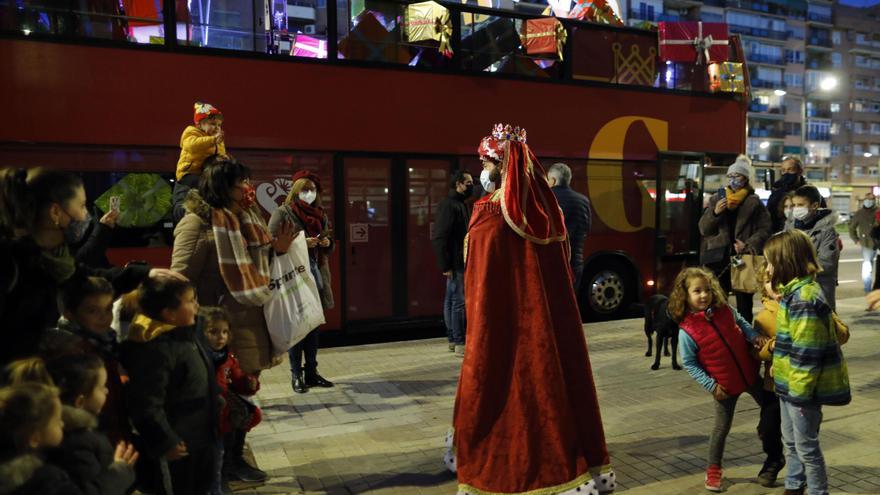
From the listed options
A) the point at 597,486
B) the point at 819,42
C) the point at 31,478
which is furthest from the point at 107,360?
the point at 819,42

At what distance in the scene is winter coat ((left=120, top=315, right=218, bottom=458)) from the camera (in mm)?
2643

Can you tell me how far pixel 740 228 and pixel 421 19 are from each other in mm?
4149

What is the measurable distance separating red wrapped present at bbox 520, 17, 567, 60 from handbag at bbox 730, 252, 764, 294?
137 inches

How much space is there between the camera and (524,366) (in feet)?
11.3

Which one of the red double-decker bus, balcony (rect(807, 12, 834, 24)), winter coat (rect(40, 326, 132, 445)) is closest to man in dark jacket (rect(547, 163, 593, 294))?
the red double-decker bus

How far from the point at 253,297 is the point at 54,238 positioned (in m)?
1.37

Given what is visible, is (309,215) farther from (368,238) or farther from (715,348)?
(715,348)

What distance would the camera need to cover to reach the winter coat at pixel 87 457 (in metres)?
2.09

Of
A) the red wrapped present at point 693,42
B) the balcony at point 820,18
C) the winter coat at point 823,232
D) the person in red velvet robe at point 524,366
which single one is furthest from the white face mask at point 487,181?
the balcony at point 820,18

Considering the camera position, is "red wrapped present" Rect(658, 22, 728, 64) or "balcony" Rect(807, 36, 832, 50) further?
"balcony" Rect(807, 36, 832, 50)

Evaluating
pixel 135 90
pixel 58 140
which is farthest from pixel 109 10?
pixel 58 140

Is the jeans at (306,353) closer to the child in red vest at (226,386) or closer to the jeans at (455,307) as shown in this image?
the jeans at (455,307)

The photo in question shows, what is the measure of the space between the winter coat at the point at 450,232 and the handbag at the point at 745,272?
8.73 feet

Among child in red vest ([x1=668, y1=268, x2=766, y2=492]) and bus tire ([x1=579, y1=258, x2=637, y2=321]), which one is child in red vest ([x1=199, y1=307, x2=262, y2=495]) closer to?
child in red vest ([x1=668, y1=268, x2=766, y2=492])
